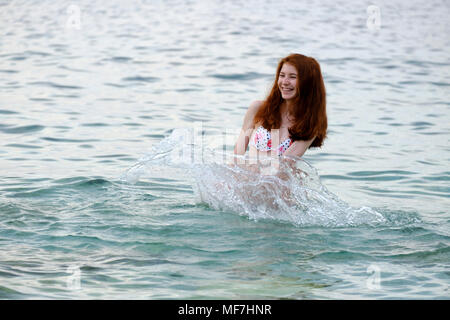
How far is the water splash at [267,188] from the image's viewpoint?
7551 mm

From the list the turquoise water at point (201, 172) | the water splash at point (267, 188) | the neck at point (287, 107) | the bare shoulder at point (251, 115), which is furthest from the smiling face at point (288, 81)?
the turquoise water at point (201, 172)

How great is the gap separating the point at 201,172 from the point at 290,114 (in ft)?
3.35

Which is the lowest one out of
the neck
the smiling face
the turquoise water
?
the turquoise water

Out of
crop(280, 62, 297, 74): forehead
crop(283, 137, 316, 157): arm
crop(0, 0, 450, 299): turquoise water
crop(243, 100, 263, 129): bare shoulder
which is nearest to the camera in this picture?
crop(0, 0, 450, 299): turquoise water

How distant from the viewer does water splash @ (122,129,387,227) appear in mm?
7551

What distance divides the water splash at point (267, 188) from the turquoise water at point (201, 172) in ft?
0.07

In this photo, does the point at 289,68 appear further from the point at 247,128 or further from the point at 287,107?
the point at 247,128

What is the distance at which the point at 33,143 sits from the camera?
424 inches

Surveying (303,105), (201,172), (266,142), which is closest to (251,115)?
(266,142)

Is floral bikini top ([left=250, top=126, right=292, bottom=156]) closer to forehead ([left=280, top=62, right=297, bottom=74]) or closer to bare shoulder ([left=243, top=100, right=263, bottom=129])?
bare shoulder ([left=243, top=100, right=263, bottom=129])

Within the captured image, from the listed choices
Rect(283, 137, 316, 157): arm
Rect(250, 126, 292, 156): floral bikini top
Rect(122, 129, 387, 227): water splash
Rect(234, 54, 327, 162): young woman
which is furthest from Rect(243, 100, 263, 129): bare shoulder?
Rect(283, 137, 316, 157): arm

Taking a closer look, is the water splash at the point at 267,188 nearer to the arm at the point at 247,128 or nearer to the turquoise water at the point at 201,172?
the turquoise water at the point at 201,172
